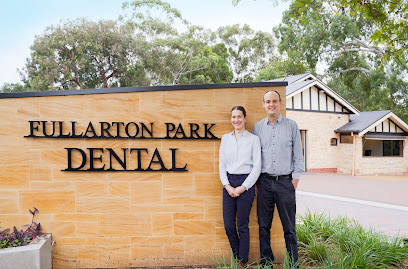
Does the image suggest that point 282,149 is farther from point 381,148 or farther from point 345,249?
point 381,148

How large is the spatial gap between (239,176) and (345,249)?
6.02 ft

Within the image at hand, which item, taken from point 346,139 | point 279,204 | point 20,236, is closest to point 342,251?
point 279,204

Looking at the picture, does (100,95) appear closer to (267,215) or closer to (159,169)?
(159,169)

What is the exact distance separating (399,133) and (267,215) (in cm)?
2038

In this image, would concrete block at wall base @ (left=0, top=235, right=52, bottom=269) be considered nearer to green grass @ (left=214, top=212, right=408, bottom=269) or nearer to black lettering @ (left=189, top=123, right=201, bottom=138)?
green grass @ (left=214, top=212, right=408, bottom=269)

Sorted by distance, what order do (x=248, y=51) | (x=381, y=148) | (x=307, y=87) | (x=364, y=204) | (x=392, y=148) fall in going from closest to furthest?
(x=364, y=204) → (x=307, y=87) → (x=392, y=148) → (x=381, y=148) → (x=248, y=51)

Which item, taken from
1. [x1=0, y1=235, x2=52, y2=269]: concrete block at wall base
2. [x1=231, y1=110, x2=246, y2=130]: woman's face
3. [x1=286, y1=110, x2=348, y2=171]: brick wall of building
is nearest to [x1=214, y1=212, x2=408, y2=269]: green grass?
[x1=231, y1=110, x2=246, y2=130]: woman's face

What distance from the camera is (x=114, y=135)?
13.6ft

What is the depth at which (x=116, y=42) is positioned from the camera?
25125mm

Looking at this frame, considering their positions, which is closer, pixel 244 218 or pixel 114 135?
pixel 244 218

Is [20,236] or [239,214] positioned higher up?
[239,214]

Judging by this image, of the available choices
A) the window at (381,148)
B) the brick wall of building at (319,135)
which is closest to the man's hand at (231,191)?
the brick wall of building at (319,135)

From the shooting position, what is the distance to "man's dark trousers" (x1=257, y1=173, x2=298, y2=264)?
348 centimetres

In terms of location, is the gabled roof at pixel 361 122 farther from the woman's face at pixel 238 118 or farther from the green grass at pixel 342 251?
the woman's face at pixel 238 118
